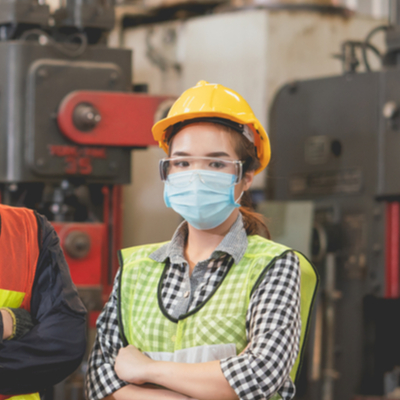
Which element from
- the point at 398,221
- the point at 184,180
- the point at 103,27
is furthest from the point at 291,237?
the point at 184,180

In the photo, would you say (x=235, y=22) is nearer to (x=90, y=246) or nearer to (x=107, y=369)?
(x=90, y=246)

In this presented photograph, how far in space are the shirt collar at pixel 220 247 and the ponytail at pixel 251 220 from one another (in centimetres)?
4

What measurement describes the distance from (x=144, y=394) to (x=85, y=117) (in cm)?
146

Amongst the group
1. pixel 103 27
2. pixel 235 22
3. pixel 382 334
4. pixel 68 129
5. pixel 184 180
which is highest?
pixel 235 22

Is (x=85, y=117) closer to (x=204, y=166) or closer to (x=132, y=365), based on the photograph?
(x=204, y=166)

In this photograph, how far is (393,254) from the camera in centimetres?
318

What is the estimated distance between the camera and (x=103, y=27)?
2.96 metres

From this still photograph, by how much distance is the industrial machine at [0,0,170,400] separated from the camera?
2.70m

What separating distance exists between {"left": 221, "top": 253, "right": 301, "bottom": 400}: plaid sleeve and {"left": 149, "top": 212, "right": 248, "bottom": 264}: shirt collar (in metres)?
0.09

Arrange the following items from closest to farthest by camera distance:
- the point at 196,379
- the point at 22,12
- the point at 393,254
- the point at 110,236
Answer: the point at 196,379 → the point at 22,12 → the point at 110,236 → the point at 393,254

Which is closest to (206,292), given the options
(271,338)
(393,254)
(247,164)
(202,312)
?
(202,312)

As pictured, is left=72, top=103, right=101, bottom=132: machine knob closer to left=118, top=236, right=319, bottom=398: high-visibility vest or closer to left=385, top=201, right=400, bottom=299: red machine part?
left=118, top=236, right=319, bottom=398: high-visibility vest

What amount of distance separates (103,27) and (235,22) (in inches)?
47.4

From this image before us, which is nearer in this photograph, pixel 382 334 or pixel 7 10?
pixel 7 10
